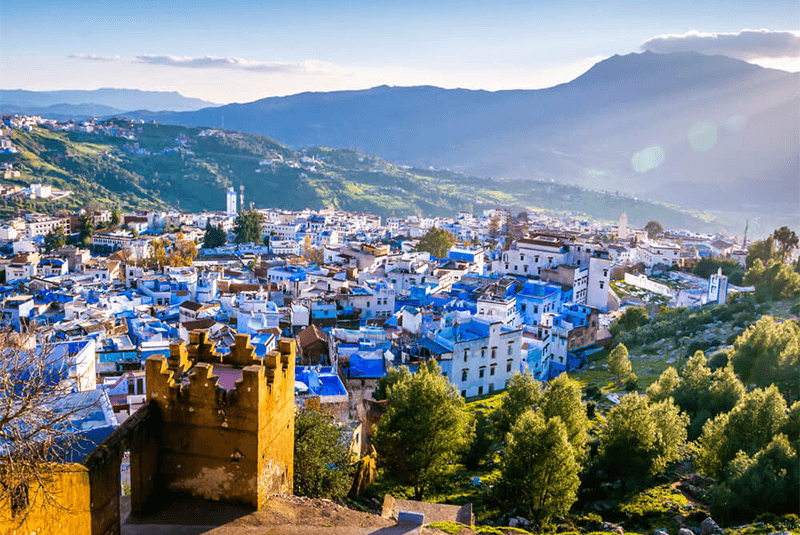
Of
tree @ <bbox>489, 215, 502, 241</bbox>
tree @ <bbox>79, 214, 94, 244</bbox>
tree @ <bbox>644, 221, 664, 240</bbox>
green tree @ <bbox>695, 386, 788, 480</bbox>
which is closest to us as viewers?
green tree @ <bbox>695, 386, 788, 480</bbox>

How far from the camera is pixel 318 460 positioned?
12484 mm

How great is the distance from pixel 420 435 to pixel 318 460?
5763 millimetres

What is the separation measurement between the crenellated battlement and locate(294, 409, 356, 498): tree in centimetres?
349

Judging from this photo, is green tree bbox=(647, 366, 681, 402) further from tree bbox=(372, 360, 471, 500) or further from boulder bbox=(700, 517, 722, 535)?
tree bbox=(372, 360, 471, 500)

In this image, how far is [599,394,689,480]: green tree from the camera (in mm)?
18125

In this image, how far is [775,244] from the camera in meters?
52.5

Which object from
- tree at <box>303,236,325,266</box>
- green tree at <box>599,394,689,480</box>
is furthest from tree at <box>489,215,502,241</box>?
green tree at <box>599,394,689,480</box>

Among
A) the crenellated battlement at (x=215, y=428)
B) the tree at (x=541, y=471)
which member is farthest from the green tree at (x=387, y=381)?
the crenellated battlement at (x=215, y=428)

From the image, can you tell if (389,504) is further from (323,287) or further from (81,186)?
(81,186)

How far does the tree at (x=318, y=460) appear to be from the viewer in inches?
478

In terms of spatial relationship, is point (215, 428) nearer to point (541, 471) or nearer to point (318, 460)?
point (318, 460)

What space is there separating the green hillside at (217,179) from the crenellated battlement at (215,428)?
10283 cm

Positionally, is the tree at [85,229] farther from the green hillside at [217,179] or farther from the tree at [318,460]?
the tree at [318,460]

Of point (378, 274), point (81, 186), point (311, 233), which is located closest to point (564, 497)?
point (378, 274)
